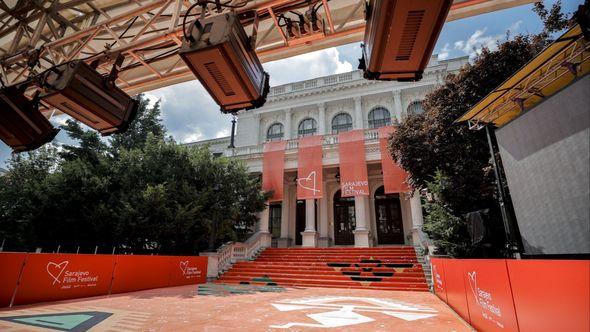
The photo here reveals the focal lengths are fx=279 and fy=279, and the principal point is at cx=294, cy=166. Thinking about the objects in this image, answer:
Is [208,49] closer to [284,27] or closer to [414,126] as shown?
[284,27]

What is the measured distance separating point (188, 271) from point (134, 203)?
3.54 meters

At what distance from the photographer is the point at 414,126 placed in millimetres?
12328

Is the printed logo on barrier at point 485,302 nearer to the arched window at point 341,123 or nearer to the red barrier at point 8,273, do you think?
the red barrier at point 8,273

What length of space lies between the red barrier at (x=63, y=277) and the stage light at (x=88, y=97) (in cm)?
513

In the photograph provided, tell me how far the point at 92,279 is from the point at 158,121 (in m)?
14.9

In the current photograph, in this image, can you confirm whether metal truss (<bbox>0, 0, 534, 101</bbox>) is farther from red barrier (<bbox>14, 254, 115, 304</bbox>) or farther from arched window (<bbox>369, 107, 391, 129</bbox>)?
arched window (<bbox>369, 107, 391, 129</bbox>)

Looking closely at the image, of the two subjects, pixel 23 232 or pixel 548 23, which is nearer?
pixel 548 23

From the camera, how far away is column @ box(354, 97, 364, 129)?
20703 mm

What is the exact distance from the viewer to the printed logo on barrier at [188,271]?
1117 cm

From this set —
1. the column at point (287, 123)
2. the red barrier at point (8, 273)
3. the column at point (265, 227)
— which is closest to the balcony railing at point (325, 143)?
the column at point (287, 123)

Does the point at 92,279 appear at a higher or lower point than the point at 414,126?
lower

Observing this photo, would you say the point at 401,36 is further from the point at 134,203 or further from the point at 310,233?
the point at 310,233

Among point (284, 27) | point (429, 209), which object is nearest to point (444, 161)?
point (429, 209)

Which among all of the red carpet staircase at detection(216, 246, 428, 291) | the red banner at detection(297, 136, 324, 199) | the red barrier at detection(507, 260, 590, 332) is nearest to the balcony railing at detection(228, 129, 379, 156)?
the red banner at detection(297, 136, 324, 199)
